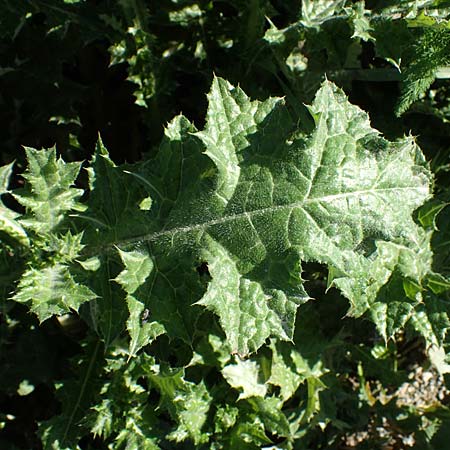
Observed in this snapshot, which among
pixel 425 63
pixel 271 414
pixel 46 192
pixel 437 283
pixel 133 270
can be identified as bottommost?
pixel 271 414

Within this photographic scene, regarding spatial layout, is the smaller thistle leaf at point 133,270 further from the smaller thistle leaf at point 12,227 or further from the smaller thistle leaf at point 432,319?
the smaller thistle leaf at point 432,319

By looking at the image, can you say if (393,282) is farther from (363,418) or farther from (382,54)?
(363,418)

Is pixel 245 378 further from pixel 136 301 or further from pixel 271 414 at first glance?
pixel 136 301

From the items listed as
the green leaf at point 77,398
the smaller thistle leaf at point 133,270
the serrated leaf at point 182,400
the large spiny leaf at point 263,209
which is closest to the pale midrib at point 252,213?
the large spiny leaf at point 263,209

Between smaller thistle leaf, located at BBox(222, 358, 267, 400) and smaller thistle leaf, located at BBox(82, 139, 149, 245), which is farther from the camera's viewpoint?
smaller thistle leaf, located at BBox(222, 358, 267, 400)

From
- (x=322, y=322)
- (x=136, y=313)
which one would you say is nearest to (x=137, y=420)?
(x=136, y=313)

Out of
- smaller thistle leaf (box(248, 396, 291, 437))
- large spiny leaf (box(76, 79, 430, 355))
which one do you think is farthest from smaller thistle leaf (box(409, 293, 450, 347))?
smaller thistle leaf (box(248, 396, 291, 437))

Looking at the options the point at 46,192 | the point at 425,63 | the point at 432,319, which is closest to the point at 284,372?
the point at 432,319

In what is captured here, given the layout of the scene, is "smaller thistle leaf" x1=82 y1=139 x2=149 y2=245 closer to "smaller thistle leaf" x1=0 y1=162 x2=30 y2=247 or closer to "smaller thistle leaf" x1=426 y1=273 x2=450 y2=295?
"smaller thistle leaf" x1=0 y1=162 x2=30 y2=247
